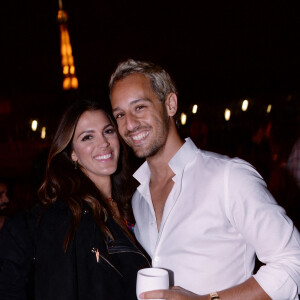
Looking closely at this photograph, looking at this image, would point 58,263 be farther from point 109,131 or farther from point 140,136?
point 109,131

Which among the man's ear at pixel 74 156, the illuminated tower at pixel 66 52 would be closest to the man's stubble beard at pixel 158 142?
the man's ear at pixel 74 156

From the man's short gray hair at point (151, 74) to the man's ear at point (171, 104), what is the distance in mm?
30

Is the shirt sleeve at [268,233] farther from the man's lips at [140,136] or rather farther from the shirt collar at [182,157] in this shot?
the man's lips at [140,136]

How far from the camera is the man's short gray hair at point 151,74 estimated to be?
1979 mm

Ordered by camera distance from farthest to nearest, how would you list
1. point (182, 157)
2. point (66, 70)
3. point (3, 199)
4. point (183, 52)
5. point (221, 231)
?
point (183, 52)
point (66, 70)
point (3, 199)
point (182, 157)
point (221, 231)

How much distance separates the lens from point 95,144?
2275mm

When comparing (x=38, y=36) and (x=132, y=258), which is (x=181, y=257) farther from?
(x=38, y=36)

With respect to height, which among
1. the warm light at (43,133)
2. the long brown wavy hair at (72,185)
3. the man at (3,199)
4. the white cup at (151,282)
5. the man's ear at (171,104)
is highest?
the man's ear at (171,104)

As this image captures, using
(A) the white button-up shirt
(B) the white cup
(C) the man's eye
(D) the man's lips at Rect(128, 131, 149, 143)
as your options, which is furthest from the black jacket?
(C) the man's eye

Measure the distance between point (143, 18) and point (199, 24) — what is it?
1.36 metres

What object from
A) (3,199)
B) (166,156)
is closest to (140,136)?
(166,156)

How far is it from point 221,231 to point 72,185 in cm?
108

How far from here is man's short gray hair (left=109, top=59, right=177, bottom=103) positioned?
1.98 metres

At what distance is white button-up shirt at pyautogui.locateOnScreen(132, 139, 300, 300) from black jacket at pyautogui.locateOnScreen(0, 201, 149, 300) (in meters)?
0.22
